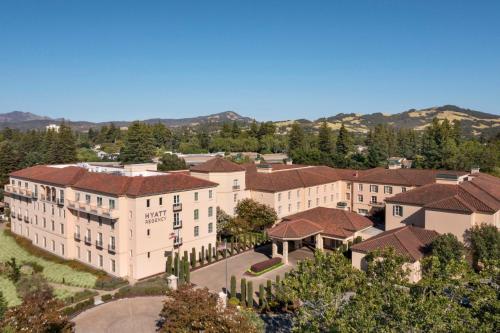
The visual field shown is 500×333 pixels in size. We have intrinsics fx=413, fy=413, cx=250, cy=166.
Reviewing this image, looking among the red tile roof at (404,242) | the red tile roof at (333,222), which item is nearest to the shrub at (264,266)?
the red tile roof at (333,222)

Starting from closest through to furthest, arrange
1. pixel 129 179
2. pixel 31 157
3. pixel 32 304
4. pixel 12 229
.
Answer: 1. pixel 32 304
2. pixel 129 179
3. pixel 12 229
4. pixel 31 157

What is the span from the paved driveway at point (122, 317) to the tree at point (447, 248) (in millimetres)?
23120

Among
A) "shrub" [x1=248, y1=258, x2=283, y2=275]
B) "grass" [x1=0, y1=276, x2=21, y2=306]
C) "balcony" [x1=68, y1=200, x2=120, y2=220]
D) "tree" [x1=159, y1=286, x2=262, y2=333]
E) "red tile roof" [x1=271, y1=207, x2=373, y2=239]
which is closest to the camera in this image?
"tree" [x1=159, y1=286, x2=262, y2=333]

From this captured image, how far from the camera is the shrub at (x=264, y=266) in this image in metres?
39.4

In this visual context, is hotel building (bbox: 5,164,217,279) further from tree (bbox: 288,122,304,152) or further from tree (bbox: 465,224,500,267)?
tree (bbox: 288,122,304,152)

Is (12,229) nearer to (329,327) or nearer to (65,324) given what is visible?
(65,324)

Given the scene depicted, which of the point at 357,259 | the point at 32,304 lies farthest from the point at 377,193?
the point at 32,304

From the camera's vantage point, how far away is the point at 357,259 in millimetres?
37156

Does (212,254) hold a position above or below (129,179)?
below

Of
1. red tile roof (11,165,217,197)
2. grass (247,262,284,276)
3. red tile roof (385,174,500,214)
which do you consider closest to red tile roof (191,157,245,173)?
red tile roof (11,165,217,197)

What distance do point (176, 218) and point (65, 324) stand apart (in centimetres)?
1826

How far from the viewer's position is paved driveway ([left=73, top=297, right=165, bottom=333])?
28.7 m

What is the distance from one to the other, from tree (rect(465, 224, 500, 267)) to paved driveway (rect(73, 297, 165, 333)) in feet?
88.1

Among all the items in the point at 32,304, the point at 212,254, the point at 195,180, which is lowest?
the point at 212,254
